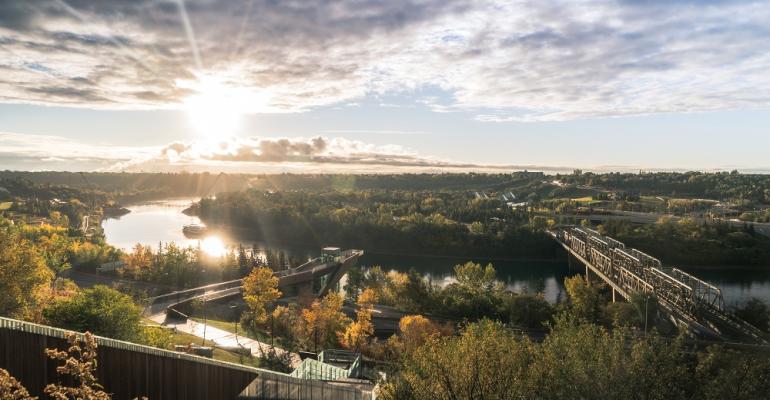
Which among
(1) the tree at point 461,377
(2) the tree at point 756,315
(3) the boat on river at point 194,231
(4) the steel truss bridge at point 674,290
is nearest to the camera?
(1) the tree at point 461,377

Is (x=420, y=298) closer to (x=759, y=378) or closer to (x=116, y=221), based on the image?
(x=759, y=378)

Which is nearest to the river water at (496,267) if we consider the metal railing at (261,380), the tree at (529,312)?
the tree at (529,312)

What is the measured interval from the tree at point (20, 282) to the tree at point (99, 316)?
2.42m

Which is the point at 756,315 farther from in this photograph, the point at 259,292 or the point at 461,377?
the point at 259,292

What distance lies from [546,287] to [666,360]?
144ft

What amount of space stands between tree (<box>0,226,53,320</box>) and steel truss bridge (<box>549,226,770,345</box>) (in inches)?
1332

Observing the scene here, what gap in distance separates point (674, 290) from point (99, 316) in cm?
3862

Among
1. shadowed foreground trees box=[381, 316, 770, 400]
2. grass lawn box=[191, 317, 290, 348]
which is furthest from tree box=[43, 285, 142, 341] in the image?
shadowed foreground trees box=[381, 316, 770, 400]

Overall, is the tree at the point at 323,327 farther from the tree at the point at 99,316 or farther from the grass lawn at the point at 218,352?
the tree at the point at 99,316

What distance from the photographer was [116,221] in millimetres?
119125

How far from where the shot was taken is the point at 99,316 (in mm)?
18062

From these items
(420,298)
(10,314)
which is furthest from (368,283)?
(10,314)

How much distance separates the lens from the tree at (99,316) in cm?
1806

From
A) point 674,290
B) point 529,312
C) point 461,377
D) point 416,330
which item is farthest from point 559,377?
point 674,290
